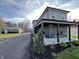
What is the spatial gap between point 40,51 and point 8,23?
3616 inches

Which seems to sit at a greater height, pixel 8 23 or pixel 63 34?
pixel 8 23

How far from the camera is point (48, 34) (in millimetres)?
18391

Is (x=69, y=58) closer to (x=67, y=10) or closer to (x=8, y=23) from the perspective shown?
(x=67, y=10)

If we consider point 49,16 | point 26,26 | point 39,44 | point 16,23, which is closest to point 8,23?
point 16,23

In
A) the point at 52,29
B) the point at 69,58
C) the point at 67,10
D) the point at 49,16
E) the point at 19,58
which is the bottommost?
the point at 19,58

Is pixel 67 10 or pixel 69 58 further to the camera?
pixel 67 10

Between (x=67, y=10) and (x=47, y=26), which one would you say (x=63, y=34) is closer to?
(x=47, y=26)

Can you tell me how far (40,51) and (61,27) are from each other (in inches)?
520

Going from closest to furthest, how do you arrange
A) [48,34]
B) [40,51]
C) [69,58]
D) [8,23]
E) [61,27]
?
[69,58], [40,51], [48,34], [61,27], [8,23]

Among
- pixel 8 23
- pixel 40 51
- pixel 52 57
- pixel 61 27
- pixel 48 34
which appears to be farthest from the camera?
pixel 8 23

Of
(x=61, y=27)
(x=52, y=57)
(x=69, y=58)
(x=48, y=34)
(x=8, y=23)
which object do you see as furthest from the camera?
(x=8, y=23)

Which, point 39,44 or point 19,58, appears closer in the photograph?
point 19,58

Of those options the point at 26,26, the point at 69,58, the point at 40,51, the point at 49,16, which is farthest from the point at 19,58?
the point at 26,26

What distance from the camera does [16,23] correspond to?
322 feet
